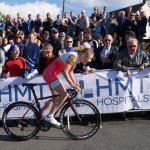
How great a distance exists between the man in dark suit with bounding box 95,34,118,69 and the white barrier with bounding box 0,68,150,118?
730mm

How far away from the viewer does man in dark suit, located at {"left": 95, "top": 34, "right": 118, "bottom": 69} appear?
7.27 meters

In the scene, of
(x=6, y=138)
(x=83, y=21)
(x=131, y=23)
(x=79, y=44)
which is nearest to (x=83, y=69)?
(x=6, y=138)

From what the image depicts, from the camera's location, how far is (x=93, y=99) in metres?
6.55

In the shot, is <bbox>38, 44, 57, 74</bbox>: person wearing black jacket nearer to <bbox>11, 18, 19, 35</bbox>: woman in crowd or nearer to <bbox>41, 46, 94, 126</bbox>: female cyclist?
<bbox>41, 46, 94, 126</bbox>: female cyclist

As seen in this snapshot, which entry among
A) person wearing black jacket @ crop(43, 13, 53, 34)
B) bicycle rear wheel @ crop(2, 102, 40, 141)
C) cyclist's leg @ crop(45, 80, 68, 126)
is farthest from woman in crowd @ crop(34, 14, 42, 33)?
cyclist's leg @ crop(45, 80, 68, 126)

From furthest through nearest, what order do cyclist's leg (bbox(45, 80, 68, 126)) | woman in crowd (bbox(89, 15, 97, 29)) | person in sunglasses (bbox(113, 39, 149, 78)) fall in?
woman in crowd (bbox(89, 15, 97, 29)), person in sunglasses (bbox(113, 39, 149, 78)), cyclist's leg (bbox(45, 80, 68, 126))

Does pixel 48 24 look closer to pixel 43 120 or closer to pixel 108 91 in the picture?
pixel 108 91

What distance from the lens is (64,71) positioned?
525 cm

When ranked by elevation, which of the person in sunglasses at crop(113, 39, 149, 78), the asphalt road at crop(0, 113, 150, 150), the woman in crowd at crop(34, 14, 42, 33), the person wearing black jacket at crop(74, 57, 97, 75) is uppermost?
the woman in crowd at crop(34, 14, 42, 33)

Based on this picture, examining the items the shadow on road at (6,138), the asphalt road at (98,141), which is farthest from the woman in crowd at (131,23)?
the shadow on road at (6,138)

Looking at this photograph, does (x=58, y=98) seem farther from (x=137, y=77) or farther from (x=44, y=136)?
(x=137, y=77)

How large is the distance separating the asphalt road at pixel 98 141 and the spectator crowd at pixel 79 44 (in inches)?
49.1

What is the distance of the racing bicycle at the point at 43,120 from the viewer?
567 cm

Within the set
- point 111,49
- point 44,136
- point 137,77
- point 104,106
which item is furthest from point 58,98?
point 111,49
